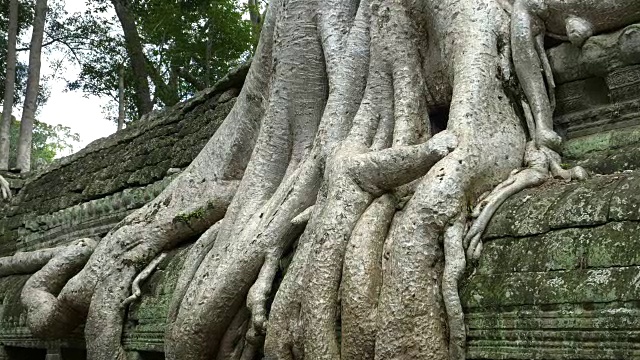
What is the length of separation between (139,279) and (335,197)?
1821mm

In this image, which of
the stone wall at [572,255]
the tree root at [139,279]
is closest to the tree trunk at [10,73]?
the stone wall at [572,255]

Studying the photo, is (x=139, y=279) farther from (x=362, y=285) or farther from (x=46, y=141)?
(x=46, y=141)

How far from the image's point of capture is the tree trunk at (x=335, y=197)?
2621 millimetres

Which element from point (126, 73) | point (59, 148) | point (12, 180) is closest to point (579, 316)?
point (12, 180)

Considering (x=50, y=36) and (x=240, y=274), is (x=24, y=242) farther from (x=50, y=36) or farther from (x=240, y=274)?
(x=50, y=36)

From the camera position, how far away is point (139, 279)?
4379 millimetres

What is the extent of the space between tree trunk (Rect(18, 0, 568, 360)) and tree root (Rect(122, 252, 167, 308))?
0.21ft

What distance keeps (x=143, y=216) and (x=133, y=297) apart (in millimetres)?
665

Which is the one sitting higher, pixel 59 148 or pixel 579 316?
pixel 59 148

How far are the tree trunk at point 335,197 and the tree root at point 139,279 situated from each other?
2.5 inches

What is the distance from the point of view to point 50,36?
604 inches

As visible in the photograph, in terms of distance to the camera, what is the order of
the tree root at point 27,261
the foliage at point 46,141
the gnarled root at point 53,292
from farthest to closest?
the foliage at point 46,141, the tree root at point 27,261, the gnarled root at point 53,292

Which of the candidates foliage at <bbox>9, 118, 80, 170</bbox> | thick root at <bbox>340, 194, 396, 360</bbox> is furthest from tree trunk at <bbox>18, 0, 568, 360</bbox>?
foliage at <bbox>9, 118, 80, 170</bbox>

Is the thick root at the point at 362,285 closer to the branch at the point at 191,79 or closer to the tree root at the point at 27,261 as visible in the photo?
the tree root at the point at 27,261
